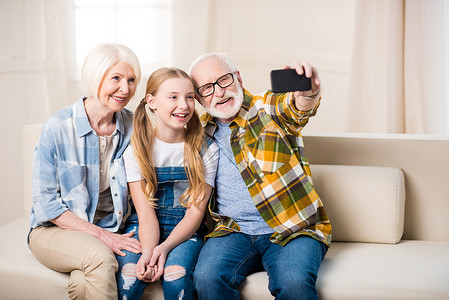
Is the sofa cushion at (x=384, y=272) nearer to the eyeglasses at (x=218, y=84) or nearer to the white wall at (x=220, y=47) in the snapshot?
the eyeglasses at (x=218, y=84)

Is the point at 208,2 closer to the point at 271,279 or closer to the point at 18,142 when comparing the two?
the point at 18,142

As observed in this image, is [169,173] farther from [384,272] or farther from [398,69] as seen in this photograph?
[398,69]

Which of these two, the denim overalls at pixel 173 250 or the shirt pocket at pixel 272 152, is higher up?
the shirt pocket at pixel 272 152

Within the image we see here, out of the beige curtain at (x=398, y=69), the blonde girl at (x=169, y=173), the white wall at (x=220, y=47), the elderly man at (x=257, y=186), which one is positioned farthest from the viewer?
the white wall at (x=220, y=47)

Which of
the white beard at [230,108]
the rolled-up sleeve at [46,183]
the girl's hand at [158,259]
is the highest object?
the white beard at [230,108]

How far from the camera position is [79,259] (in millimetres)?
1630

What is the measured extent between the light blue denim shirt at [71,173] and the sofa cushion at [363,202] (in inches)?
30.4

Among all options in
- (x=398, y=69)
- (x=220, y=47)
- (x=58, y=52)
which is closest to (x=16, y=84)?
(x=58, y=52)

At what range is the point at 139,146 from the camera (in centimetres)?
181

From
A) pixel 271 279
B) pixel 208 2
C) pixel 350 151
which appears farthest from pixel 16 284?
pixel 208 2

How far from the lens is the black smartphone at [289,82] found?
5.08ft

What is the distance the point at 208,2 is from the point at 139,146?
1.82m

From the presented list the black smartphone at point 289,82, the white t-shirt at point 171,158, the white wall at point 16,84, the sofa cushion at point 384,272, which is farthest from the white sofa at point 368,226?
the white wall at point 16,84

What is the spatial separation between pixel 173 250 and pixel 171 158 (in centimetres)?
34
